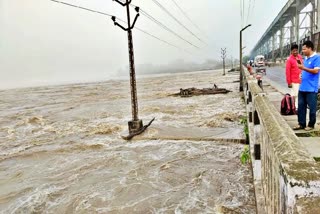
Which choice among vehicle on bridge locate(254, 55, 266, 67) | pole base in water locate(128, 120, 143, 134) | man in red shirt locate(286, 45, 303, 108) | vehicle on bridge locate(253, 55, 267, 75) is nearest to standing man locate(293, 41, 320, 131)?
man in red shirt locate(286, 45, 303, 108)

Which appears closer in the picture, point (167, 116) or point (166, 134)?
point (166, 134)

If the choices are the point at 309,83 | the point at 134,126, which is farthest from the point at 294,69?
the point at 134,126

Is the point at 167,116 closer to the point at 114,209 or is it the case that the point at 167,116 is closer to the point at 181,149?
the point at 181,149

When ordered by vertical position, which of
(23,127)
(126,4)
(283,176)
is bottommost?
(23,127)

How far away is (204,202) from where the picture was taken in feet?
18.0

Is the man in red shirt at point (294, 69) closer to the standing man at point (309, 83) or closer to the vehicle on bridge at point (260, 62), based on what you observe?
the standing man at point (309, 83)

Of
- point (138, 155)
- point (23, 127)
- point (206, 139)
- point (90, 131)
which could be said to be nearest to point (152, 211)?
point (138, 155)

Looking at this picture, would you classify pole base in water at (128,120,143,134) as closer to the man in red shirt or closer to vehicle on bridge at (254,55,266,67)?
the man in red shirt

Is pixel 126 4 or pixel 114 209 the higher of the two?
pixel 126 4

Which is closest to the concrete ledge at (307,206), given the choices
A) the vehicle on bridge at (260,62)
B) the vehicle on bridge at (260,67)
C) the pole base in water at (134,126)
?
the pole base in water at (134,126)

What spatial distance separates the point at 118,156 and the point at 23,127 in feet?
31.0

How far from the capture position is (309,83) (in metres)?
5.73

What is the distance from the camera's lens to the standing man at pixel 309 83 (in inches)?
216

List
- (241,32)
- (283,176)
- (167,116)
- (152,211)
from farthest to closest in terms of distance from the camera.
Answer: (241,32) → (167,116) → (152,211) → (283,176)
